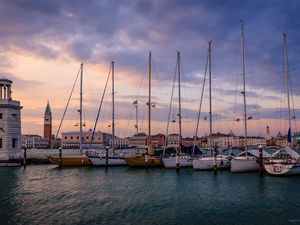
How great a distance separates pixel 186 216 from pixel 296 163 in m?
26.3

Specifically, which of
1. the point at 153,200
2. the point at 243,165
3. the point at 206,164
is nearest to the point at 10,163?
the point at 206,164

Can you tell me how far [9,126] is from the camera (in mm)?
66188

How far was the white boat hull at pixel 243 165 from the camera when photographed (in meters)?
48.6

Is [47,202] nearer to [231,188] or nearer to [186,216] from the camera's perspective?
[186,216]

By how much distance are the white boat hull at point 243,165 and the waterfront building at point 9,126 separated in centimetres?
4290

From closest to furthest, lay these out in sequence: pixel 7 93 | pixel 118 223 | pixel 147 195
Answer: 1. pixel 118 223
2. pixel 147 195
3. pixel 7 93

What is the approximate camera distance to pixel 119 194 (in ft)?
109

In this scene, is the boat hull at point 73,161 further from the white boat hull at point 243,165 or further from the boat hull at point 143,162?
the white boat hull at point 243,165

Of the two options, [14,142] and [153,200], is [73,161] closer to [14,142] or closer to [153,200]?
[14,142]

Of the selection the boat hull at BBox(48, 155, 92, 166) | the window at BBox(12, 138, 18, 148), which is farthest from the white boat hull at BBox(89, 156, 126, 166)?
the window at BBox(12, 138, 18, 148)

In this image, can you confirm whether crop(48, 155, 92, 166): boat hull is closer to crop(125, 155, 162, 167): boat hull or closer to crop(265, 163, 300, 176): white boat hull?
crop(125, 155, 162, 167): boat hull

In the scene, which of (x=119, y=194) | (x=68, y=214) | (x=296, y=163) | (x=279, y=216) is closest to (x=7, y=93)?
(x=119, y=194)

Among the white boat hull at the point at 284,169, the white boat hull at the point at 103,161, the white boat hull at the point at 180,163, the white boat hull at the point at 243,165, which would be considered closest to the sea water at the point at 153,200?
the white boat hull at the point at 284,169

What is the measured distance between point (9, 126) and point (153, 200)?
46220 mm
